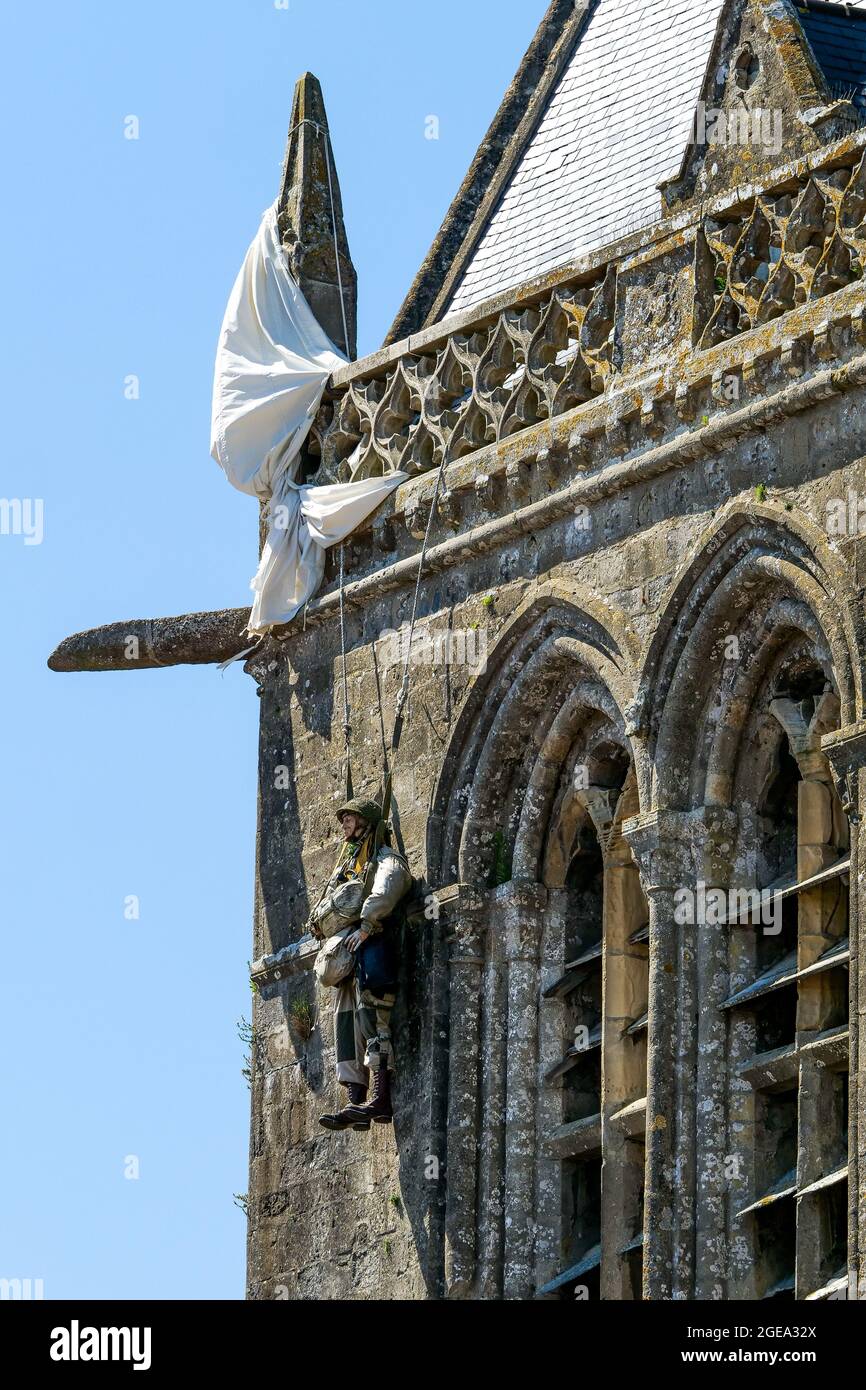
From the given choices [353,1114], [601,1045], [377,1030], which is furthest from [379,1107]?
[601,1045]

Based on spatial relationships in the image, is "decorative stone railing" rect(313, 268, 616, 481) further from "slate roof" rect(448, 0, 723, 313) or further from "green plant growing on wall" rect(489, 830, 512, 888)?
"green plant growing on wall" rect(489, 830, 512, 888)

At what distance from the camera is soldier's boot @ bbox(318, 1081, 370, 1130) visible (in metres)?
24.4

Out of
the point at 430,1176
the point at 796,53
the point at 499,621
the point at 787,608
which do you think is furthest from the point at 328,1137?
the point at 796,53

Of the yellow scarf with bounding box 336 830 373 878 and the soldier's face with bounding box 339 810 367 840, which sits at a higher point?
the soldier's face with bounding box 339 810 367 840

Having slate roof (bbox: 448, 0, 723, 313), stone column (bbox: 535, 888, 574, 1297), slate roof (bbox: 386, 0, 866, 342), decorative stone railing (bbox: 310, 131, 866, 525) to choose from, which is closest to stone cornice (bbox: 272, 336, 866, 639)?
decorative stone railing (bbox: 310, 131, 866, 525)

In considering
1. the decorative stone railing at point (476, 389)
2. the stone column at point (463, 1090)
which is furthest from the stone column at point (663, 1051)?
the decorative stone railing at point (476, 389)

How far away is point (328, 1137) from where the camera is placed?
82.1ft

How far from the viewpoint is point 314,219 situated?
27250 millimetres

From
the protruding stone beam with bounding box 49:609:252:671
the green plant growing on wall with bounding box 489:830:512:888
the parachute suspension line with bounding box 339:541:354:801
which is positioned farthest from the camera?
the protruding stone beam with bounding box 49:609:252:671

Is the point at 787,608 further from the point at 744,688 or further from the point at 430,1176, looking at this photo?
the point at 430,1176

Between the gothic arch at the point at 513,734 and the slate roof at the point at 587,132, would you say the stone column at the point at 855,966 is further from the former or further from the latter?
the slate roof at the point at 587,132

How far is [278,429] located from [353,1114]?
418 cm

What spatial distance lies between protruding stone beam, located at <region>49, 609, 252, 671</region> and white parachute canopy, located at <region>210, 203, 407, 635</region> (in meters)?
0.43

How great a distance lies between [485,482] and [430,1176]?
3.64 meters
